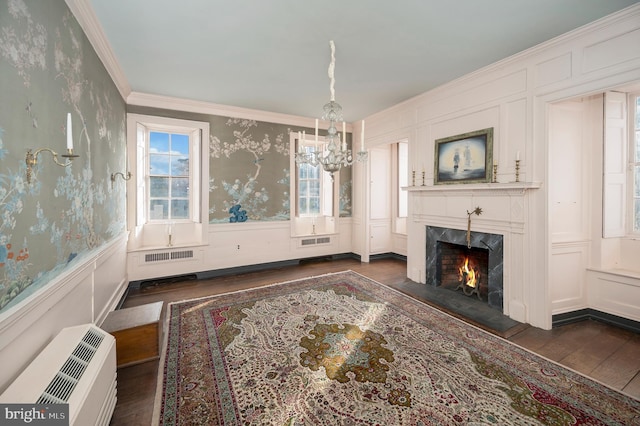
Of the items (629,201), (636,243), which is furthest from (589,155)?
(636,243)

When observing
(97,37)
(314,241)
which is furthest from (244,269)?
(97,37)

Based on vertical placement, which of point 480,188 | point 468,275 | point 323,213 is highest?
point 480,188

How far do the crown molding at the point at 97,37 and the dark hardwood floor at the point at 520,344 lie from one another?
2.91 metres

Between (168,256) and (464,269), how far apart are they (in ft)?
15.6

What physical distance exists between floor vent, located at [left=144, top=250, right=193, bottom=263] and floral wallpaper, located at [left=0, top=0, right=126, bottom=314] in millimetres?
1748

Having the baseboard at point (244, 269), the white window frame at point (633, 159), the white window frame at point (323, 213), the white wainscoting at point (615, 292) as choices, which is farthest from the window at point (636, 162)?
the white window frame at point (323, 213)

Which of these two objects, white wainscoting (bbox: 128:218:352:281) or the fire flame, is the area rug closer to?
the fire flame

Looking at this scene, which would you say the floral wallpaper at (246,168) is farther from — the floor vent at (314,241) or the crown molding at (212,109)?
the floor vent at (314,241)

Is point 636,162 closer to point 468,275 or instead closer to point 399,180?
point 468,275

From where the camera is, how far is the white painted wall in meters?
2.41

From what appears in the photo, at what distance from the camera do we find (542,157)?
110 inches

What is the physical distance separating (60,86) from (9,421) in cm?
196

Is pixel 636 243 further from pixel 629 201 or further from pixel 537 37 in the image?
pixel 537 37

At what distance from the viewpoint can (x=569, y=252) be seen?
2.94m
